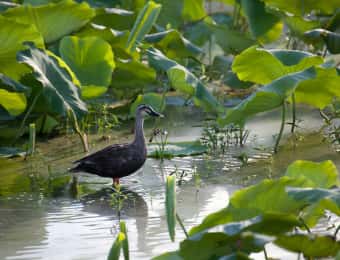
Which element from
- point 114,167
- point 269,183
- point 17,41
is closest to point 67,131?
point 17,41

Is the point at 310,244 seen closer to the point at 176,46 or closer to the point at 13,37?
the point at 13,37

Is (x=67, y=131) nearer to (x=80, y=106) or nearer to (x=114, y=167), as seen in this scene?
(x=80, y=106)

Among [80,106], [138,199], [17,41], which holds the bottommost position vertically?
[138,199]

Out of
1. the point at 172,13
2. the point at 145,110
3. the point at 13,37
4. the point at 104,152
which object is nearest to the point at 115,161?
the point at 104,152

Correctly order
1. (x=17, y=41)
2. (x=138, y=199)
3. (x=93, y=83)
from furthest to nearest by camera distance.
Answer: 1. (x=93, y=83)
2. (x=17, y=41)
3. (x=138, y=199)

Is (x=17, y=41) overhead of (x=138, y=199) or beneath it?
overhead

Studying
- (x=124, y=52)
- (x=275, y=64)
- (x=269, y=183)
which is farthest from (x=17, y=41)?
(x=269, y=183)

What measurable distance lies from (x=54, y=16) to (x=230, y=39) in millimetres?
1688

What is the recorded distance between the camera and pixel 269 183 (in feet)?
13.5

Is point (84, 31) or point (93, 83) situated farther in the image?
point (84, 31)

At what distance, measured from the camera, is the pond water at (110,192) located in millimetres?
5250

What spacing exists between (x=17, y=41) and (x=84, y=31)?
1056 millimetres

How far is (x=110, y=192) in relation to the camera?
6.41 m

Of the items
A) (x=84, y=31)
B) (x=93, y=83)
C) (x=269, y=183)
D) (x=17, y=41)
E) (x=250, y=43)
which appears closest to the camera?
(x=269, y=183)
